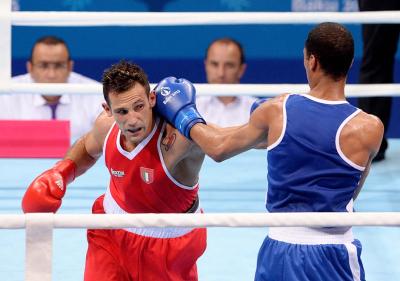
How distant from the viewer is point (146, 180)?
2.87 metres

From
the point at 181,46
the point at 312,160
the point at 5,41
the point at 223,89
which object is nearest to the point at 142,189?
the point at 312,160

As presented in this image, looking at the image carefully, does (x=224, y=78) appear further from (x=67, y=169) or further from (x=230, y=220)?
(x=230, y=220)

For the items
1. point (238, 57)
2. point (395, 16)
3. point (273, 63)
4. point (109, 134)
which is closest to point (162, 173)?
point (109, 134)

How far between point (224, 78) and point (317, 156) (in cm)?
275

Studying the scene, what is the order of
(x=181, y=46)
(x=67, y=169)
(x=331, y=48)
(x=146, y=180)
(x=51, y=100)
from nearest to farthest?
(x=331, y=48)
(x=146, y=180)
(x=67, y=169)
(x=51, y=100)
(x=181, y=46)

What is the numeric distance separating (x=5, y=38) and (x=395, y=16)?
1698 millimetres

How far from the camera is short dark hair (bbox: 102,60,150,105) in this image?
2781mm

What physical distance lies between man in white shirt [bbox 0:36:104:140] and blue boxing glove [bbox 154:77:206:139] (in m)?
2.37

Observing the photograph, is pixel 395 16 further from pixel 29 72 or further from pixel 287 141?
pixel 29 72

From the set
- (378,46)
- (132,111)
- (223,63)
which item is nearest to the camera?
(132,111)

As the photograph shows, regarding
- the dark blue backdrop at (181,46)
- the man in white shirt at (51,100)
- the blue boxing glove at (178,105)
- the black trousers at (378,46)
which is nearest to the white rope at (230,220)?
the blue boxing glove at (178,105)

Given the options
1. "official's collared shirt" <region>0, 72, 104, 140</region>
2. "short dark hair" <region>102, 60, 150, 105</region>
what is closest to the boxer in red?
"short dark hair" <region>102, 60, 150, 105</region>

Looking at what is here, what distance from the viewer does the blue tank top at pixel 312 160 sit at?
8.23 feet

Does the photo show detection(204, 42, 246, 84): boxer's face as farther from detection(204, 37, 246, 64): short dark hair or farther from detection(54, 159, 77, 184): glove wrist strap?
detection(54, 159, 77, 184): glove wrist strap
